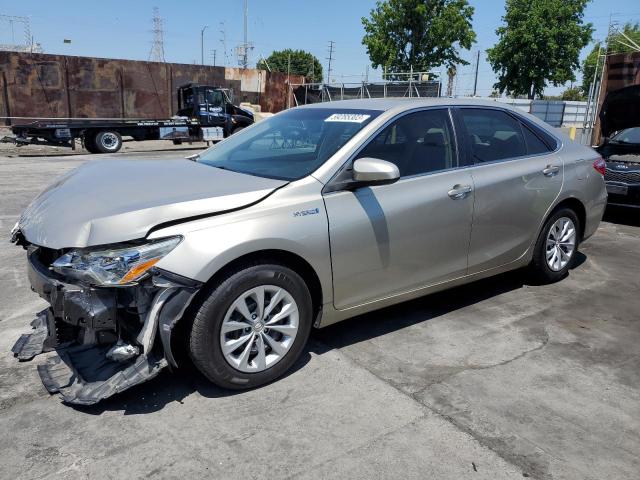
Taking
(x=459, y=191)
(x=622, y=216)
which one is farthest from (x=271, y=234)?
(x=622, y=216)

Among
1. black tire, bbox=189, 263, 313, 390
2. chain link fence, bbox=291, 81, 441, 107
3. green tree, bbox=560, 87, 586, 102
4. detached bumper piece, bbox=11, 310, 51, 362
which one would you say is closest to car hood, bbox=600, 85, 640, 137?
black tire, bbox=189, 263, 313, 390

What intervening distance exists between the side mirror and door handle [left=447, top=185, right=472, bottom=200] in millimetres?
744

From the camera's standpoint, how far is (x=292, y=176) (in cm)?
348

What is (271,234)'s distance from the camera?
3076mm

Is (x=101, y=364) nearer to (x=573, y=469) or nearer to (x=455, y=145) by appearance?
(x=573, y=469)

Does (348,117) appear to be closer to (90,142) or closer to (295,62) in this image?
(90,142)

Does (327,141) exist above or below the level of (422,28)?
below

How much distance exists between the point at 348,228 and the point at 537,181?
2097 millimetres

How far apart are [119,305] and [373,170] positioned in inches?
64.9

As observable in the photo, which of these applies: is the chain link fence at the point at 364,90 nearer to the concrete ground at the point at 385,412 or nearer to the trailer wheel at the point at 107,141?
the trailer wheel at the point at 107,141

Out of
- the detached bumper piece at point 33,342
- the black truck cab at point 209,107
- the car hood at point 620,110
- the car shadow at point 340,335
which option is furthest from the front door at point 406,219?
the black truck cab at point 209,107

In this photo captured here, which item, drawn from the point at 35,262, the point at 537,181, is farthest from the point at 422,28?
the point at 35,262

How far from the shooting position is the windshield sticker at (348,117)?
383cm

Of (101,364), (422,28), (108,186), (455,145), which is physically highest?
(422,28)
